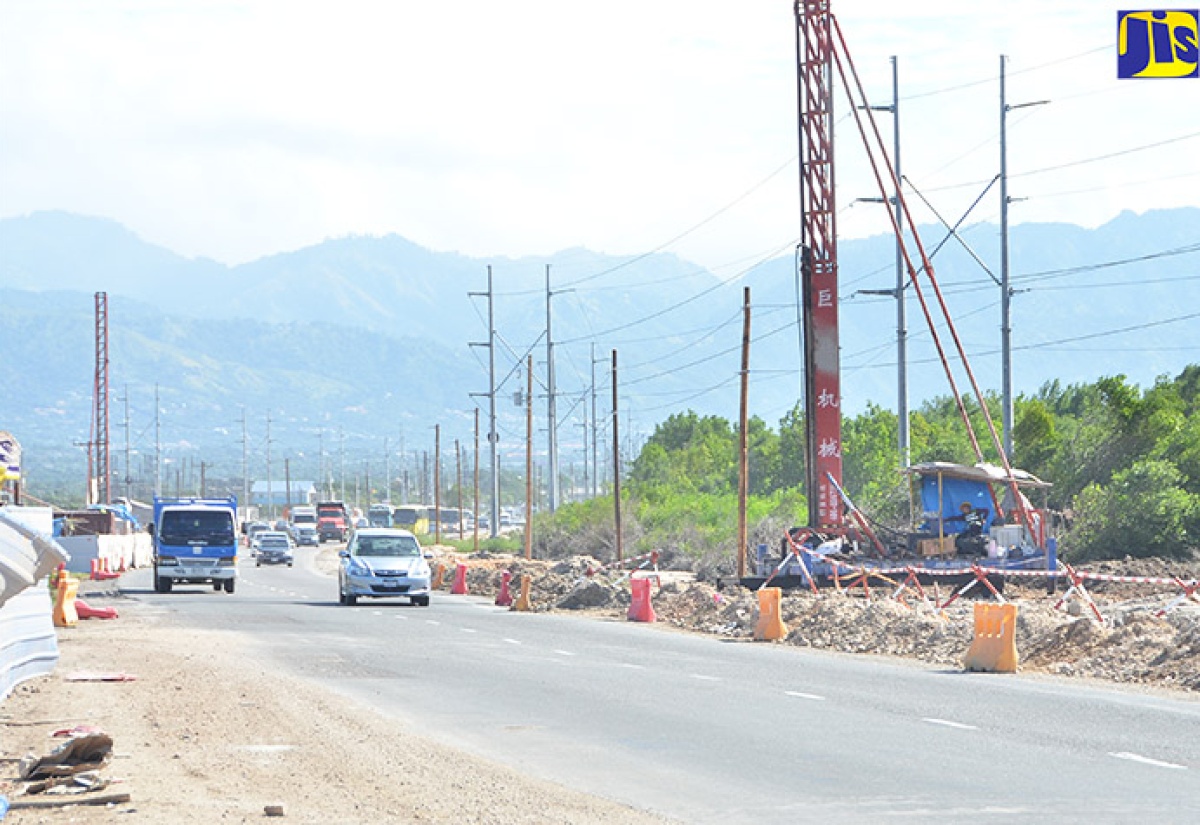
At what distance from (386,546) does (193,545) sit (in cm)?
962

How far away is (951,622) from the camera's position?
29422 millimetres

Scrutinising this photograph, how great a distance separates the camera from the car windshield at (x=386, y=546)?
4388 cm

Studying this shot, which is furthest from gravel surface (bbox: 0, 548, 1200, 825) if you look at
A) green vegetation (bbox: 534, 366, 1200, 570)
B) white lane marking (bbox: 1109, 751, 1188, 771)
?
green vegetation (bbox: 534, 366, 1200, 570)

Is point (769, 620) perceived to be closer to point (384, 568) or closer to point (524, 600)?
point (524, 600)

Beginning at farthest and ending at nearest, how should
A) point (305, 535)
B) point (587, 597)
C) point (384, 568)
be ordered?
point (305, 535), point (587, 597), point (384, 568)

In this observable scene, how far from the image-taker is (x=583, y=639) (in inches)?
1236

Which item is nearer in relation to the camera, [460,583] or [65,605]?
[65,605]

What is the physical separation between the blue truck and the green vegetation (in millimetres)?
17670

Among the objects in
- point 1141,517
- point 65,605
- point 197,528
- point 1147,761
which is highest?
point 197,528

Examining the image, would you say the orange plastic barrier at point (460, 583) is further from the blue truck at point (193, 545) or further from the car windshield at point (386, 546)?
the car windshield at point (386, 546)

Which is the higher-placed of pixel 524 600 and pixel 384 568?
pixel 384 568

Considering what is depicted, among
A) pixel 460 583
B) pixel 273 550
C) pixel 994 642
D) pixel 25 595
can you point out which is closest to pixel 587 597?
pixel 460 583

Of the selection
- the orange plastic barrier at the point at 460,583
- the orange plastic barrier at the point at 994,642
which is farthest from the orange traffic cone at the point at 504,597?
the orange plastic barrier at the point at 994,642

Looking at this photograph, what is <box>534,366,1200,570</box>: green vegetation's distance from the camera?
4856 centimetres
